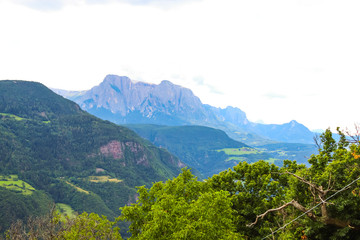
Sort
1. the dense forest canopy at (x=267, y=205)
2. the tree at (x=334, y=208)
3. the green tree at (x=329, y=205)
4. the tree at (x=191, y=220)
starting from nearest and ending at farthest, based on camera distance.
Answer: the green tree at (x=329, y=205)
the tree at (x=334, y=208)
the dense forest canopy at (x=267, y=205)
the tree at (x=191, y=220)

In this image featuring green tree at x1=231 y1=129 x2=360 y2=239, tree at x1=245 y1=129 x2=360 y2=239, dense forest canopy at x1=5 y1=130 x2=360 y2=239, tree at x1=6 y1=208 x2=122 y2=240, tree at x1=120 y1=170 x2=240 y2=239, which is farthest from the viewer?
tree at x1=6 y1=208 x2=122 y2=240

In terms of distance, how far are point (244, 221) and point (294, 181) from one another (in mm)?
11685

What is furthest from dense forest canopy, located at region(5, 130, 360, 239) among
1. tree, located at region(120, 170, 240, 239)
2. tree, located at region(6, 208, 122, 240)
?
tree, located at region(6, 208, 122, 240)

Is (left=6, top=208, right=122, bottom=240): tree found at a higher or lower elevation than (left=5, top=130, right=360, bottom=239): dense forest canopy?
lower

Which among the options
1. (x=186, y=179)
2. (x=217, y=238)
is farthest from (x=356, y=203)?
(x=186, y=179)

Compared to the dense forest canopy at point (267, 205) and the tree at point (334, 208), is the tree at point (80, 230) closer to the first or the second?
the dense forest canopy at point (267, 205)

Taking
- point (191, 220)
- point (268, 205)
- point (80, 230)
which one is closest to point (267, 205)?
point (268, 205)

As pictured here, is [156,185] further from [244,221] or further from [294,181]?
[294,181]

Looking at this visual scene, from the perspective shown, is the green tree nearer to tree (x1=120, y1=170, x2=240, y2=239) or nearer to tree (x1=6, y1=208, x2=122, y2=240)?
tree (x1=120, y1=170, x2=240, y2=239)

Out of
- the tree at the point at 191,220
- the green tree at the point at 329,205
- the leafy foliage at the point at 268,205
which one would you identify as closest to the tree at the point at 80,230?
the leafy foliage at the point at 268,205

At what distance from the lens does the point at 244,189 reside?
3838cm

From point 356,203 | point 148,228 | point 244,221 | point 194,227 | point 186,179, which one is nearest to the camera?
point 356,203

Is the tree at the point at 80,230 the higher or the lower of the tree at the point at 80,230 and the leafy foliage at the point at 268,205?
the lower

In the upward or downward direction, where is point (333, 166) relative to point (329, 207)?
upward
